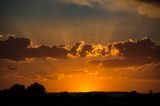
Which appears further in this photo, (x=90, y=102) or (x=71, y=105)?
(x=90, y=102)

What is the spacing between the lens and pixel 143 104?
6698 inches

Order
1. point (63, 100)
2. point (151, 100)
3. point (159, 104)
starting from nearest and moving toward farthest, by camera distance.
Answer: point (159, 104)
point (151, 100)
point (63, 100)

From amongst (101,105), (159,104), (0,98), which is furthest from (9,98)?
(159,104)

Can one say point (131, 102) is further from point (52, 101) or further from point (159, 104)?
point (52, 101)

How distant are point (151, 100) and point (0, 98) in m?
71.9

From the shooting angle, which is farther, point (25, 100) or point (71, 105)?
point (25, 100)

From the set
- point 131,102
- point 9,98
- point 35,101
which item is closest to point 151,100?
point 131,102

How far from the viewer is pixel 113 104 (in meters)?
176

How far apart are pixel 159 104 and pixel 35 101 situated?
6003 cm

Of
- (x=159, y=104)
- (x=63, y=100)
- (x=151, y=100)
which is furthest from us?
(x=63, y=100)

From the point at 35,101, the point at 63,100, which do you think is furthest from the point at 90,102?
the point at 35,101

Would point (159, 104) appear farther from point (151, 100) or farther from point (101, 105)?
point (101, 105)

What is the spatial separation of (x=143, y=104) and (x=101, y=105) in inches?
758

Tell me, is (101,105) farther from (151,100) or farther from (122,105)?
(151,100)
